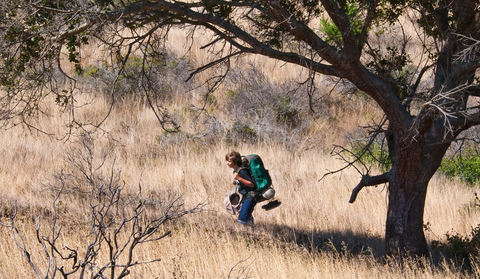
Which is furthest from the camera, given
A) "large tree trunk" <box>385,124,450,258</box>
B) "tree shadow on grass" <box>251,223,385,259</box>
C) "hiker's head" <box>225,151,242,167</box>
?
"tree shadow on grass" <box>251,223,385,259</box>

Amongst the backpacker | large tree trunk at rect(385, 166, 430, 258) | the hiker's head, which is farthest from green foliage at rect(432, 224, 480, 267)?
the hiker's head

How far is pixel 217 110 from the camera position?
15.0 m

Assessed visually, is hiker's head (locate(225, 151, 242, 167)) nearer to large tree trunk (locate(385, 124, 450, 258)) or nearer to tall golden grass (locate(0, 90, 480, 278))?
tall golden grass (locate(0, 90, 480, 278))

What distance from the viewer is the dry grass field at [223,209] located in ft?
18.5

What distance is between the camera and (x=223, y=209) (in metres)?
8.55

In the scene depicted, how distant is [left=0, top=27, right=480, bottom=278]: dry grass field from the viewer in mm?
5637

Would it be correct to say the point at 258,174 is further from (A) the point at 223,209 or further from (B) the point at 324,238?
(A) the point at 223,209

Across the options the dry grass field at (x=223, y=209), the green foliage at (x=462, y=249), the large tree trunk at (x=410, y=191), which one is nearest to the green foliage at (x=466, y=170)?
the dry grass field at (x=223, y=209)

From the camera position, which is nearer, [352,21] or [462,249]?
[352,21]

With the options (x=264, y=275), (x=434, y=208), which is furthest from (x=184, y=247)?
(x=434, y=208)

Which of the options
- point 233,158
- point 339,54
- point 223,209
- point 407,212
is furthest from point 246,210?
point 339,54

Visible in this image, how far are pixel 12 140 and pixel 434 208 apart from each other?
941cm

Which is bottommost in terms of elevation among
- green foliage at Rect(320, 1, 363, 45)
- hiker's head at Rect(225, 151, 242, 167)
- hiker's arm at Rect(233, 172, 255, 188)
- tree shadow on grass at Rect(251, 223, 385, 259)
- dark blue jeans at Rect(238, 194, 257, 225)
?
tree shadow on grass at Rect(251, 223, 385, 259)

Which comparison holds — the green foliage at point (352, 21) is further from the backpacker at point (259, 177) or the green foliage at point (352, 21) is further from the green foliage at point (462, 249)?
the green foliage at point (462, 249)
